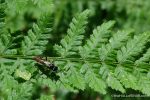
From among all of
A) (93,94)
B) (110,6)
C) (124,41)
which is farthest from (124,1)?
(124,41)

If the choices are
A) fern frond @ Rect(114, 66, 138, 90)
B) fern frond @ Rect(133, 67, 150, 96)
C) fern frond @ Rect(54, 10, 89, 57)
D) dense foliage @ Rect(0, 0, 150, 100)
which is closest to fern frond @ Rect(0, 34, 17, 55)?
dense foliage @ Rect(0, 0, 150, 100)

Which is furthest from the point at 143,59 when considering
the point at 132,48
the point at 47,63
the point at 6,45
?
the point at 6,45

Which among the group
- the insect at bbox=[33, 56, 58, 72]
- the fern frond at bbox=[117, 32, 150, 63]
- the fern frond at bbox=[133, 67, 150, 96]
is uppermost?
the fern frond at bbox=[117, 32, 150, 63]

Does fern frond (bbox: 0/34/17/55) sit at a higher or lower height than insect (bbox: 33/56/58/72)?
higher

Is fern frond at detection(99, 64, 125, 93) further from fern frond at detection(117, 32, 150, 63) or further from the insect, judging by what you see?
the insect

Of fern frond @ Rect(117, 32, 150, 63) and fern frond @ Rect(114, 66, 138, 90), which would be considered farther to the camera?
fern frond @ Rect(117, 32, 150, 63)

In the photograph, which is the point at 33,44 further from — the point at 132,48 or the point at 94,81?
the point at 132,48

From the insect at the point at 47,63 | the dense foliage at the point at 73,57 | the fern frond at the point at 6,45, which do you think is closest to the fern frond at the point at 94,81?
the dense foliage at the point at 73,57
